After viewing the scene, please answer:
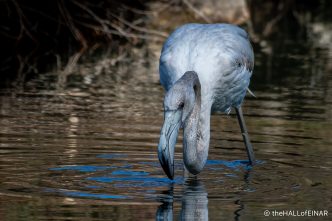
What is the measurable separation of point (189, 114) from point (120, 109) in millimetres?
4125

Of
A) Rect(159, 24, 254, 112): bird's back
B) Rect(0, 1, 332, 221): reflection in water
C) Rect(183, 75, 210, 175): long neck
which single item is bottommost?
Rect(0, 1, 332, 221): reflection in water

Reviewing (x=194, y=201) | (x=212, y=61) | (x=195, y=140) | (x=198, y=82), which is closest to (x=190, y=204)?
(x=194, y=201)

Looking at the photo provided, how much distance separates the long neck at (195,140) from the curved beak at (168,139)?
0.56 meters

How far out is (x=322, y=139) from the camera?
9695mm

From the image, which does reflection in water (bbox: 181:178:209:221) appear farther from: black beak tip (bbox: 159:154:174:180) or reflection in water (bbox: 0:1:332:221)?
black beak tip (bbox: 159:154:174:180)

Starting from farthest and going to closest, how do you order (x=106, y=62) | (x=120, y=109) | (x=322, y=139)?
(x=106, y=62)
(x=120, y=109)
(x=322, y=139)

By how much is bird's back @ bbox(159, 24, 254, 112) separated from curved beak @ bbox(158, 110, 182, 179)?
1125 mm

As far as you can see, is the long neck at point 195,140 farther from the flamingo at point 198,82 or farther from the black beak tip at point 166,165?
the black beak tip at point 166,165

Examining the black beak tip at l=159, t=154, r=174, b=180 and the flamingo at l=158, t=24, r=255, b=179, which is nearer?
the black beak tip at l=159, t=154, r=174, b=180

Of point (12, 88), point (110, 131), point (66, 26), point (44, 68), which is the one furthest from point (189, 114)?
point (66, 26)

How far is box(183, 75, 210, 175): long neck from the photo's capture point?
7504 millimetres

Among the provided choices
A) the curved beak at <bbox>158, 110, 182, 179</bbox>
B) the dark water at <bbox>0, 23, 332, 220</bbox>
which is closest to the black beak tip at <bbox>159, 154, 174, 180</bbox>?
the curved beak at <bbox>158, 110, 182, 179</bbox>

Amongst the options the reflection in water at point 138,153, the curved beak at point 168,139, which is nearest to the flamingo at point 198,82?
the curved beak at point 168,139

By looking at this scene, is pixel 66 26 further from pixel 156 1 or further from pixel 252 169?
pixel 252 169
